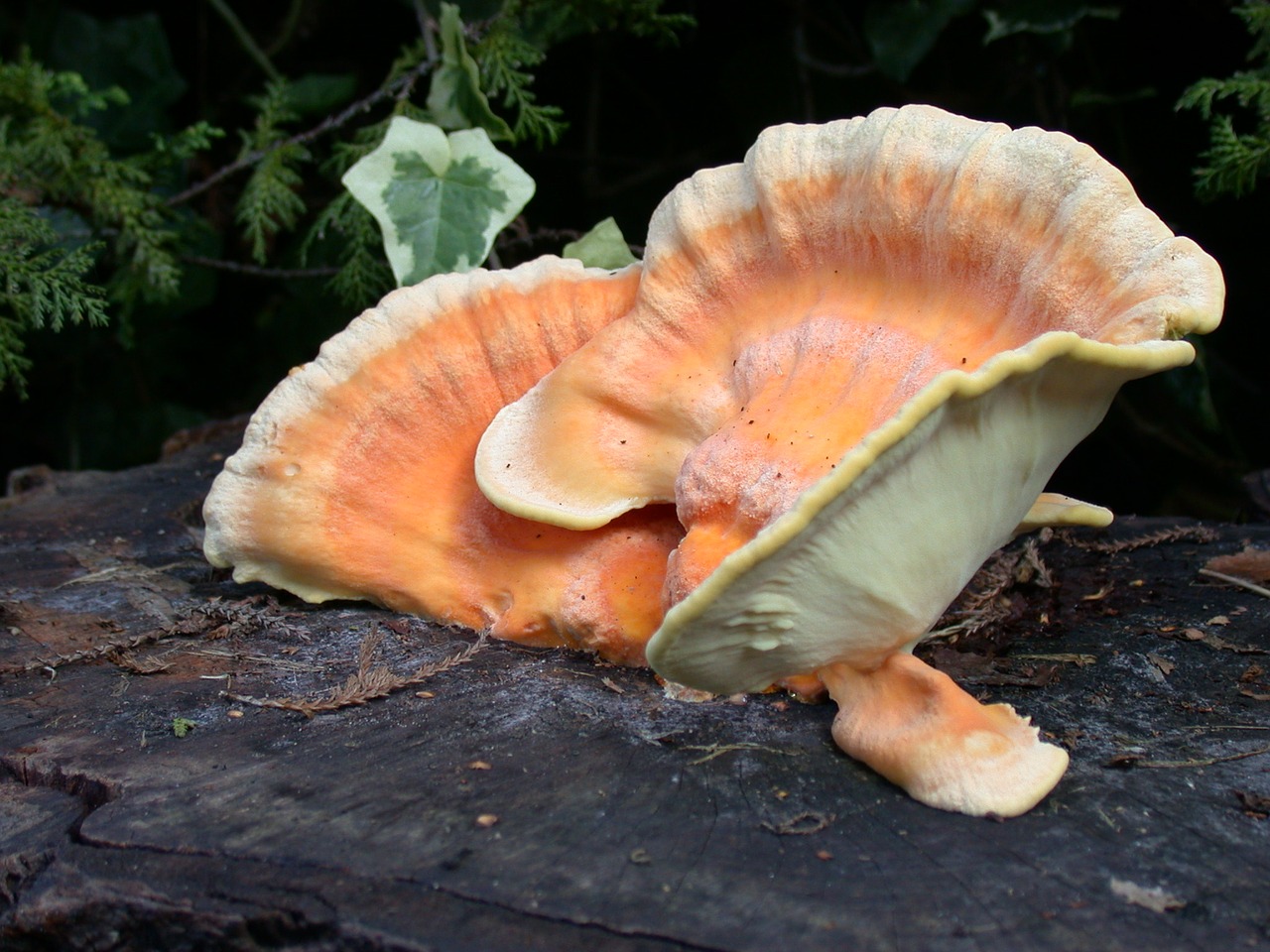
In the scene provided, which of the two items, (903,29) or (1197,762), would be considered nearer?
(1197,762)

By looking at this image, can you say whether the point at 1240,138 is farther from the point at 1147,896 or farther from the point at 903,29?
the point at 1147,896

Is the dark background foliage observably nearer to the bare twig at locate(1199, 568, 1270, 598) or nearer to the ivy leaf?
the ivy leaf

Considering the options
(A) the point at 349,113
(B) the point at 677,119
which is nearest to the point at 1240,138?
(B) the point at 677,119

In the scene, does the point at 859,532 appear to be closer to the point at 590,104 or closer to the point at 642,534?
the point at 642,534

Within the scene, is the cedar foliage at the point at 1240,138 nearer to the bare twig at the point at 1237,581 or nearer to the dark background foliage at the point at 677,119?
the dark background foliage at the point at 677,119

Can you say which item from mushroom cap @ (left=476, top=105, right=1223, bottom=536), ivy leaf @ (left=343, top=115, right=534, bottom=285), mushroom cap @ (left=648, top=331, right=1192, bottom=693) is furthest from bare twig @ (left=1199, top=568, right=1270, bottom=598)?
ivy leaf @ (left=343, top=115, right=534, bottom=285)
